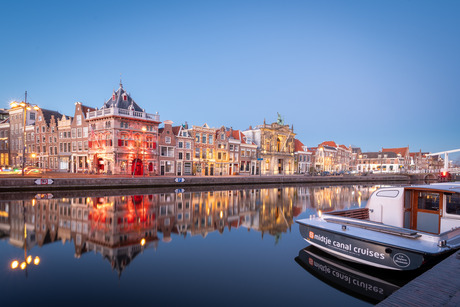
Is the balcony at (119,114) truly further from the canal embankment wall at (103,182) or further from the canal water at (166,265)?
the canal water at (166,265)

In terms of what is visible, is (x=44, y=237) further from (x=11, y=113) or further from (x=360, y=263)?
(x=11, y=113)

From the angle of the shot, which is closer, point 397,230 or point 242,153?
point 397,230

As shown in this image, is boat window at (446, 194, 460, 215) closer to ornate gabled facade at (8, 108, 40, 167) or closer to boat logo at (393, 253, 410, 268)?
boat logo at (393, 253, 410, 268)

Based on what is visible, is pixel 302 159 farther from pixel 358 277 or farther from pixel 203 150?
pixel 358 277

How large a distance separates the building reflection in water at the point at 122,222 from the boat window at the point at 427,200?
710 cm

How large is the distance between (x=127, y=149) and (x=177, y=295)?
44826 mm

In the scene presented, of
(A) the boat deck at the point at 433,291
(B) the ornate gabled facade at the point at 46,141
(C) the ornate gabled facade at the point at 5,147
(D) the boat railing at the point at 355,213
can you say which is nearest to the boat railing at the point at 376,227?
(D) the boat railing at the point at 355,213

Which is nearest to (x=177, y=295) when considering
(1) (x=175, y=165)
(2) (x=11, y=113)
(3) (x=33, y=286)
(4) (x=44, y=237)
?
(3) (x=33, y=286)

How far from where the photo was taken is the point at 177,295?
28.1ft

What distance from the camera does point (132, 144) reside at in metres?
50.7

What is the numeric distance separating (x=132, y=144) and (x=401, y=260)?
48146mm

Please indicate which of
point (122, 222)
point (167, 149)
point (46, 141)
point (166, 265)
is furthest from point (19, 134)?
point (166, 265)

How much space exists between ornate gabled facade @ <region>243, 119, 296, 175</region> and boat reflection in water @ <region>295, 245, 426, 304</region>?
61.4m

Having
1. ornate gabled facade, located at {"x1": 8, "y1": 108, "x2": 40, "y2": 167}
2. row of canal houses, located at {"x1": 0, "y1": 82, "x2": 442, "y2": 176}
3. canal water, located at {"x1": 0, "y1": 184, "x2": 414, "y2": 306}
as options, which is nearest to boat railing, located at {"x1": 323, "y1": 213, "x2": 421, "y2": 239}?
canal water, located at {"x1": 0, "y1": 184, "x2": 414, "y2": 306}
